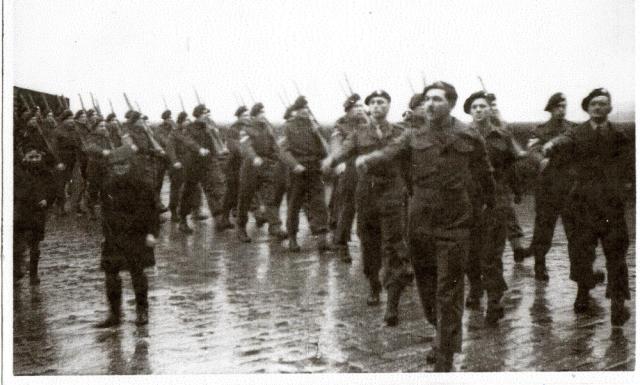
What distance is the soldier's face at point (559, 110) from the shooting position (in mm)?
4953

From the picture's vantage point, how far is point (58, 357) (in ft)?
14.9

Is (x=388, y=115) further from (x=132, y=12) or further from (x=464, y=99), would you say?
(x=132, y=12)

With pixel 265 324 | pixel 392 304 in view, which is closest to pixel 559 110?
pixel 392 304

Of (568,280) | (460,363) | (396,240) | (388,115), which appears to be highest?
(388,115)

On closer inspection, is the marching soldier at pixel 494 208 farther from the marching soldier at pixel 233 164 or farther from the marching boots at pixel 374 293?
the marching soldier at pixel 233 164

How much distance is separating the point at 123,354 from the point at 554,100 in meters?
3.26

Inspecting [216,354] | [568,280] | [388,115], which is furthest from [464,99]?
[216,354]

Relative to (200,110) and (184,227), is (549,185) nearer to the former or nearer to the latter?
(200,110)

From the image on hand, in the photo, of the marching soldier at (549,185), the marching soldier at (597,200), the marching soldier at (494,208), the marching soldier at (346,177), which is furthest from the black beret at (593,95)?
the marching soldier at (346,177)

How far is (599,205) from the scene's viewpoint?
472cm

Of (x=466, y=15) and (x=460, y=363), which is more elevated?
(x=466, y=15)

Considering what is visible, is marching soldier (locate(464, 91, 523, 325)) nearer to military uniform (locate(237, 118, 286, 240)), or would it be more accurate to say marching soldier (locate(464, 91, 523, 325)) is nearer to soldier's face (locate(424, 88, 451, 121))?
soldier's face (locate(424, 88, 451, 121))

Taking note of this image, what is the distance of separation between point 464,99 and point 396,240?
3.34ft

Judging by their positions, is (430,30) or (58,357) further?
(430,30)
